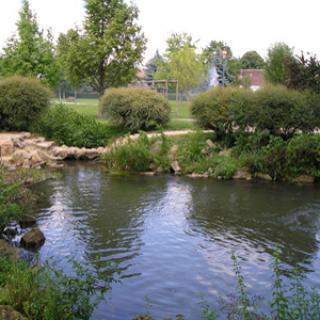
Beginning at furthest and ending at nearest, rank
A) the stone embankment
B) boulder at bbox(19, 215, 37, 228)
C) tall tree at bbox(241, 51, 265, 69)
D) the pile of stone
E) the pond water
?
tall tree at bbox(241, 51, 265, 69) → the stone embankment → the pile of stone → boulder at bbox(19, 215, 37, 228) → the pond water

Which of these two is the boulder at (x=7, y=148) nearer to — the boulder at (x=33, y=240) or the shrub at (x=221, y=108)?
the shrub at (x=221, y=108)

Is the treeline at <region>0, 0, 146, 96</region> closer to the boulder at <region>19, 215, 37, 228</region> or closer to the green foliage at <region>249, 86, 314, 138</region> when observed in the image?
the green foliage at <region>249, 86, 314, 138</region>

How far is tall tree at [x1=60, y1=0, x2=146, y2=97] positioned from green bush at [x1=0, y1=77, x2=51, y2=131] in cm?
781

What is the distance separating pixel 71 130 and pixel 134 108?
117 inches

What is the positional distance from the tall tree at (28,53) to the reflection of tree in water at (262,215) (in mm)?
18938

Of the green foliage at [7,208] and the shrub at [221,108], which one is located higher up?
the shrub at [221,108]

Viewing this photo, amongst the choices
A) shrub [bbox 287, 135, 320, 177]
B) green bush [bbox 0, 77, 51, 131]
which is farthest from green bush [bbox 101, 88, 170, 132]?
shrub [bbox 287, 135, 320, 177]

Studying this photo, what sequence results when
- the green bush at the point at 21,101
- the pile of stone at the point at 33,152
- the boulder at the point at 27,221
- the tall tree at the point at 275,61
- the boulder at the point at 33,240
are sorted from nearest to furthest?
the boulder at the point at 33,240, the boulder at the point at 27,221, the pile of stone at the point at 33,152, the green bush at the point at 21,101, the tall tree at the point at 275,61

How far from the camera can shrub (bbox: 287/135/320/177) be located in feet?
55.5

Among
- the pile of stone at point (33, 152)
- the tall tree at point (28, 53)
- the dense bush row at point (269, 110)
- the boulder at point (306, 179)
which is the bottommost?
the boulder at point (306, 179)

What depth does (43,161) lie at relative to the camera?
1925cm

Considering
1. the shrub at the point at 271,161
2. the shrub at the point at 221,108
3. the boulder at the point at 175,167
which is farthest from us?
the shrub at the point at 221,108

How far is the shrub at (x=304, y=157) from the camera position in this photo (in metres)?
16.9

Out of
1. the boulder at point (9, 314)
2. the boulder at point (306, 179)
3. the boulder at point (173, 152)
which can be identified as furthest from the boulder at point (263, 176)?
the boulder at point (9, 314)
